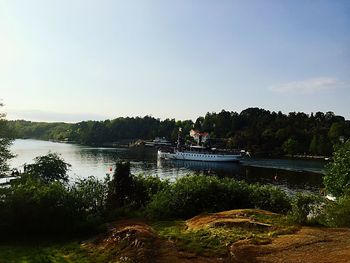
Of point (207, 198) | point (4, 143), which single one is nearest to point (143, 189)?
point (207, 198)

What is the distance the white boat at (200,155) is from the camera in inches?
5246

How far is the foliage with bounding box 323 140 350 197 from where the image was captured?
41.8 m

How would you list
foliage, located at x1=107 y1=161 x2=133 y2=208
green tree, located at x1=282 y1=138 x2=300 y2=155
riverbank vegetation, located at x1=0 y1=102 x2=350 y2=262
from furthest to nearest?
green tree, located at x1=282 y1=138 x2=300 y2=155 → foliage, located at x1=107 y1=161 x2=133 y2=208 → riverbank vegetation, located at x1=0 y1=102 x2=350 y2=262

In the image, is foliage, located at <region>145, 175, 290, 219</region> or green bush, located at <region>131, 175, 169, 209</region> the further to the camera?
green bush, located at <region>131, 175, 169, 209</region>

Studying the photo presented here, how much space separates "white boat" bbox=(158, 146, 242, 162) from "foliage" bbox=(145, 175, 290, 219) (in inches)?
3932

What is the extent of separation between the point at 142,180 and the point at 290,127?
154 m

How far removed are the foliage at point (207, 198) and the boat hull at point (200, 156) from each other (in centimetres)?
9986

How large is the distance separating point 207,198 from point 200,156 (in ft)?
356

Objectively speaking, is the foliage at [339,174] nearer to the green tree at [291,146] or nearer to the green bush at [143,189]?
the green bush at [143,189]

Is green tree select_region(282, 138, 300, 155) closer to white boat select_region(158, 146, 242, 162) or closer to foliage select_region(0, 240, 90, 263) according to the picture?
white boat select_region(158, 146, 242, 162)

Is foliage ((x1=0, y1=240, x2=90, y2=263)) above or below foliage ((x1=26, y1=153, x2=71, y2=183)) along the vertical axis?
below

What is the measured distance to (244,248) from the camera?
19141 millimetres

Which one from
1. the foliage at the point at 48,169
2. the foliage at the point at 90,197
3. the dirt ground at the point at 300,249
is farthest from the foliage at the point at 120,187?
the foliage at the point at 48,169

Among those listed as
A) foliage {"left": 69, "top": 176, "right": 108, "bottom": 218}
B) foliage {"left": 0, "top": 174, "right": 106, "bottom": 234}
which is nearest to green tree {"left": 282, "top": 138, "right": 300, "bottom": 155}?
foliage {"left": 69, "top": 176, "right": 108, "bottom": 218}
